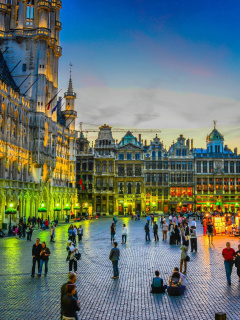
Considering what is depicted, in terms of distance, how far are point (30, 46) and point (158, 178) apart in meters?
42.9

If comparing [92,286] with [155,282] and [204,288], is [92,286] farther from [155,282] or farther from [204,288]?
[204,288]

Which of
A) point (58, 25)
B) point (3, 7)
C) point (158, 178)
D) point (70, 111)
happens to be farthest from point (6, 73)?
point (158, 178)

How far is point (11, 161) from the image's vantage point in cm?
4697

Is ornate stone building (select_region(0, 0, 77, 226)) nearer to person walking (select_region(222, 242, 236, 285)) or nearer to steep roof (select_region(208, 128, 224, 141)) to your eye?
person walking (select_region(222, 242, 236, 285))

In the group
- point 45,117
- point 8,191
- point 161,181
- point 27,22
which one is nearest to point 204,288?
point 8,191

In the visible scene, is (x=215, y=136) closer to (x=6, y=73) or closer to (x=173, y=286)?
(x=6, y=73)

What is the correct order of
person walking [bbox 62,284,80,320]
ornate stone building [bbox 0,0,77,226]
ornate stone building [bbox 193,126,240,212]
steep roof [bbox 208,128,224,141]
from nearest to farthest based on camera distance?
person walking [bbox 62,284,80,320], ornate stone building [bbox 0,0,77,226], ornate stone building [bbox 193,126,240,212], steep roof [bbox 208,128,224,141]

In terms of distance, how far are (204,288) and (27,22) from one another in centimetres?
5605

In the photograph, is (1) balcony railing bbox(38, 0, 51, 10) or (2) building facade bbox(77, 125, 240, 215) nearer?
(1) balcony railing bbox(38, 0, 51, 10)

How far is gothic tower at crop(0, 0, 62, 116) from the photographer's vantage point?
5578 centimetres

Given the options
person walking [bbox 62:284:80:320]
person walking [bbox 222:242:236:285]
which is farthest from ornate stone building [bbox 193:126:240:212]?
person walking [bbox 62:284:80:320]

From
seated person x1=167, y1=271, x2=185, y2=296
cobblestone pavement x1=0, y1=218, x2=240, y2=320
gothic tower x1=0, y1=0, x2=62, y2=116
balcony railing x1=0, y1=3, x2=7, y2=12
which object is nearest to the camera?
cobblestone pavement x1=0, y1=218, x2=240, y2=320

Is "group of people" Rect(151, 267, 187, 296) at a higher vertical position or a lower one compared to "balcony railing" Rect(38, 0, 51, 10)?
lower

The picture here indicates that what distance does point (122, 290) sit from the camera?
14.1 metres
